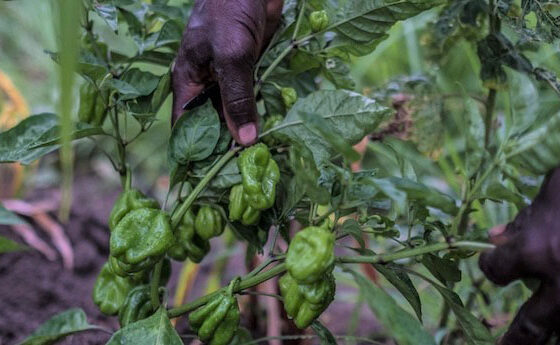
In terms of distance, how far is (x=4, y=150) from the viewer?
0.88 metres

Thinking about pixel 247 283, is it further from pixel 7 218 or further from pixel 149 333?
pixel 7 218

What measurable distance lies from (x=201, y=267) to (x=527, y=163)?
61.6 inches

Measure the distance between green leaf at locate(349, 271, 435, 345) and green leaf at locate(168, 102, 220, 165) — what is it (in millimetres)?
294

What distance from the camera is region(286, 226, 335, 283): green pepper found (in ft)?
2.10

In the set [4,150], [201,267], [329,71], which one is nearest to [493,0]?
[329,71]

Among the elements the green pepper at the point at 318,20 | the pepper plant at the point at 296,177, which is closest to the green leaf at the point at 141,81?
the pepper plant at the point at 296,177

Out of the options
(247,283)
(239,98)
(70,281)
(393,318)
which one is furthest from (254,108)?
(70,281)

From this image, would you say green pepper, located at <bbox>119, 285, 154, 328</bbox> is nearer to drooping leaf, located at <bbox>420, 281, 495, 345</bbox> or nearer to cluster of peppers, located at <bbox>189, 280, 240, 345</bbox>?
cluster of peppers, located at <bbox>189, 280, 240, 345</bbox>

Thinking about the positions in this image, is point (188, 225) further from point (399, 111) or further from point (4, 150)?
point (399, 111)

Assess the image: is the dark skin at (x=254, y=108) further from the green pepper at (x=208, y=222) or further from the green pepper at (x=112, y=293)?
the green pepper at (x=112, y=293)

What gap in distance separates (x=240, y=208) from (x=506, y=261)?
0.33 m

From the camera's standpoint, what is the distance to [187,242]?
89 cm

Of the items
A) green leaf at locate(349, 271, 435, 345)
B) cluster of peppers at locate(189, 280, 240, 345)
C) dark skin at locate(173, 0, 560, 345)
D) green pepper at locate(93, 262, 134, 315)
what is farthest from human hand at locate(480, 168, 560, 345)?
green pepper at locate(93, 262, 134, 315)

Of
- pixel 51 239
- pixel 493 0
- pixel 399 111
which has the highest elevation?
pixel 493 0
